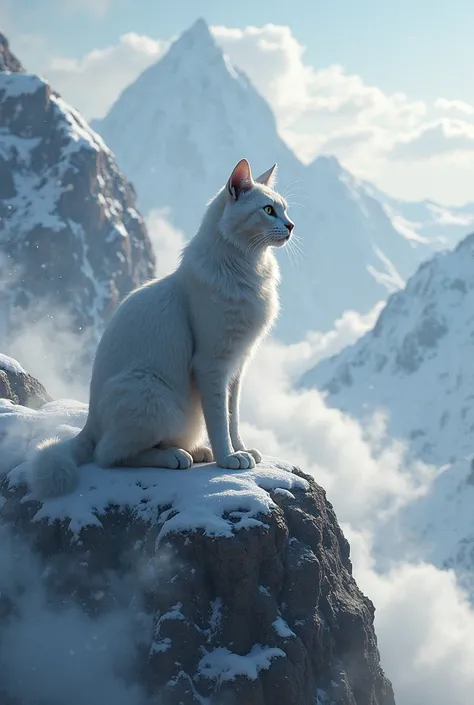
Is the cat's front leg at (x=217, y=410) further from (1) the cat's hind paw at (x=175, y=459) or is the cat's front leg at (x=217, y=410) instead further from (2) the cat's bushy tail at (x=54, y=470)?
(2) the cat's bushy tail at (x=54, y=470)

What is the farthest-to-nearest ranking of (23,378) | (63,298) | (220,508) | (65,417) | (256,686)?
(63,298)
(23,378)
(65,417)
(220,508)
(256,686)

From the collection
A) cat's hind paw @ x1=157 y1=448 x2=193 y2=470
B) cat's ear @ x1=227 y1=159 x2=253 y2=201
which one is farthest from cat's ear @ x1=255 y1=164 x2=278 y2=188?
cat's hind paw @ x1=157 y1=448 x2=193 y2=470

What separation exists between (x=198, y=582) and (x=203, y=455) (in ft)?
7.61

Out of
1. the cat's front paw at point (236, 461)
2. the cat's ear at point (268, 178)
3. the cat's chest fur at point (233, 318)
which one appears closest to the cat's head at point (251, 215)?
the cat's chest fur at point (233, 318)

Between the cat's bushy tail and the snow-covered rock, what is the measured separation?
0.21m

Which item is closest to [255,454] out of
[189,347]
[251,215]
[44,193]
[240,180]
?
[189,347]

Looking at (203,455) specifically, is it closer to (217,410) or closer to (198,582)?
(217,410)

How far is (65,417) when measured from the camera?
15445 mm

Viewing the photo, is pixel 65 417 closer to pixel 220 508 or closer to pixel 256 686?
pixel 220 508

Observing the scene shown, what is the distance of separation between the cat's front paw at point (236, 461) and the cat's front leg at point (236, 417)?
1.86ft

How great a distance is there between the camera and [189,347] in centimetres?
1186

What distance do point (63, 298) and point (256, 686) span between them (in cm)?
18670

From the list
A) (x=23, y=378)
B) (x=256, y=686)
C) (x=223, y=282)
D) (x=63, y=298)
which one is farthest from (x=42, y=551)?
(x=63, y=298)

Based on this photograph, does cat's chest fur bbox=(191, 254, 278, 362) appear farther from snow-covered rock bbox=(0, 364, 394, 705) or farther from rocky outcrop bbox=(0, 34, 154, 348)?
rocky outcrop bbox=(0, 34, 154, 348)
